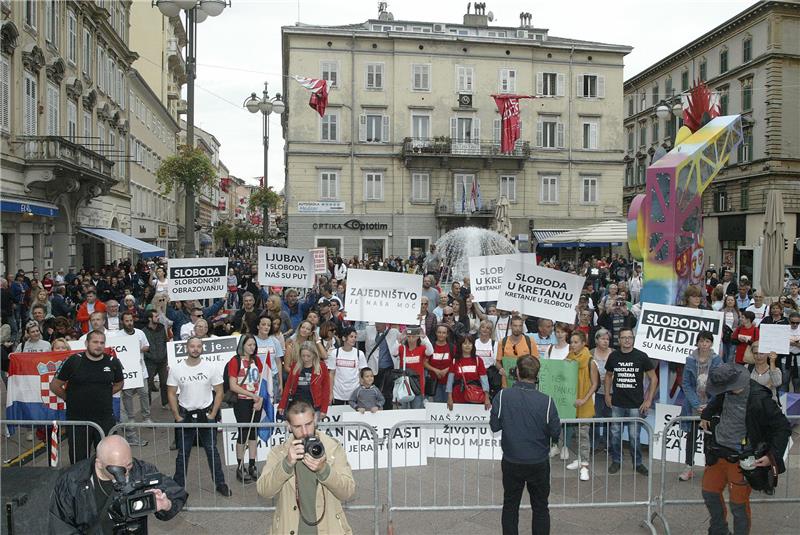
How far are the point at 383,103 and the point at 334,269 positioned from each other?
20.6 metres

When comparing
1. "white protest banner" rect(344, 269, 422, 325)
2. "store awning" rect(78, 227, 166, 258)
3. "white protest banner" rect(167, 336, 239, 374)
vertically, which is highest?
"store awning" rect(78, 227, 166, 258)

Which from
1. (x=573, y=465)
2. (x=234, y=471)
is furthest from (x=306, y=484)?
(x=573, y=465)

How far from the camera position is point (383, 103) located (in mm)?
41500

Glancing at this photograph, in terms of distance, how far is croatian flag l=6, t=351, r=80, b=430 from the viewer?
8.23 m

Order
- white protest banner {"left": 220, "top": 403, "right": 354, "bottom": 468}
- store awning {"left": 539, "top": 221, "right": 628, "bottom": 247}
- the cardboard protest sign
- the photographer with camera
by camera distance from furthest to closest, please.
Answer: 1. store awning {"left": 539, "top": 221, "right": 628, "bottom": 247}
2. the cardboard protest sign
3. white protest banner {"left": 220, "top": 403, "right": 354, "bottom": 468}
4. the photographer with camera

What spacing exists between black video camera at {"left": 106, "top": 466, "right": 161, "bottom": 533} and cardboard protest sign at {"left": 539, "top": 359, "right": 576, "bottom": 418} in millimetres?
5116

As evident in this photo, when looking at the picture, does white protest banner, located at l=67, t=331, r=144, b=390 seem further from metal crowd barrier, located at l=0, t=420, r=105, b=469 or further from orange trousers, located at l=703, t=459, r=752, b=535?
orange trousers, located at l=703, t=459, r=752, b=535

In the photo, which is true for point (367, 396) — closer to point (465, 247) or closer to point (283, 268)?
point (283, 268)

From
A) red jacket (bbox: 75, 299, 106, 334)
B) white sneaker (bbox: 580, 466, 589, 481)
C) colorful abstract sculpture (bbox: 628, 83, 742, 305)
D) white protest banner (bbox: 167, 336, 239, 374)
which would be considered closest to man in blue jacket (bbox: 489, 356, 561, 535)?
white sneaker (bbox: 580, 466, 589, 481)

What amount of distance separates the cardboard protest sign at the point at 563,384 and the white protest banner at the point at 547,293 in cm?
183

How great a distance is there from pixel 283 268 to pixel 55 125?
15614mm

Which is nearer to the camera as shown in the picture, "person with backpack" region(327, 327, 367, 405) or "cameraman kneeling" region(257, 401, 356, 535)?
"cameraman kneeling" region(257, 401, 356, 535)

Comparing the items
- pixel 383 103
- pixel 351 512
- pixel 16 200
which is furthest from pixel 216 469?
pixel 383 103

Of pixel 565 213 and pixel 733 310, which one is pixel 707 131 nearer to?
pixel 733 310
